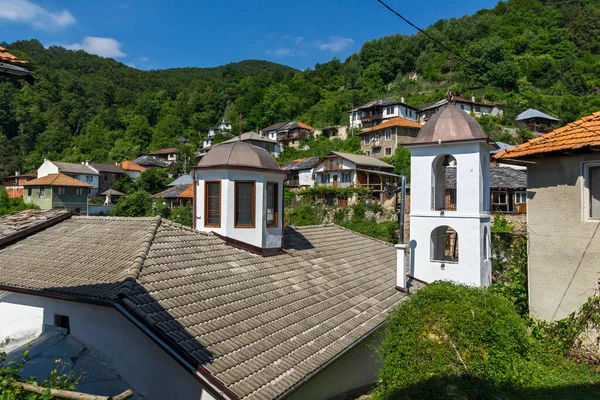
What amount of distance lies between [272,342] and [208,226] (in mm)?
4776

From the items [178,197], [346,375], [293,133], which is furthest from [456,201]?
[293,133]

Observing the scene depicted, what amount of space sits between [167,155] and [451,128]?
77729 mm

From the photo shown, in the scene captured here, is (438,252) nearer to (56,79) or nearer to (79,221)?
(79,221)

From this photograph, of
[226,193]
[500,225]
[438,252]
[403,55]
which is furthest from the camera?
[403,55]

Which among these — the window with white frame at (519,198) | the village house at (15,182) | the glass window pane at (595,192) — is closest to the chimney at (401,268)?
the glass window pane at (595,192)

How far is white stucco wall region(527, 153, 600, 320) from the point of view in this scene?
30.9 feet

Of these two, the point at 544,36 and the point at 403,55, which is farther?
the point at 403,55

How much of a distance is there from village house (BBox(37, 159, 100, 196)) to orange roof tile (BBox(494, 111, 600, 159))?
57.4 m

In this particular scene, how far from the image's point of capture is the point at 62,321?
720cm

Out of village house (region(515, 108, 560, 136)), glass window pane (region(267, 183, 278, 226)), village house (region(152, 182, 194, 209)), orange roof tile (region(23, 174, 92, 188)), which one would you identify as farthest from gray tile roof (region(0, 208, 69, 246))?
village house (region(515, 108, 560, 136))

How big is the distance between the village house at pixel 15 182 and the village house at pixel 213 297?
61.2 m

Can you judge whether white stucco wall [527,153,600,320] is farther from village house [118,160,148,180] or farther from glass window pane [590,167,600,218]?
village house [118,160,148,180]

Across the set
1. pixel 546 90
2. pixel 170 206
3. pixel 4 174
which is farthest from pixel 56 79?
pixel 546 90

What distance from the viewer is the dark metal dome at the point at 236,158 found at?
10820mm
